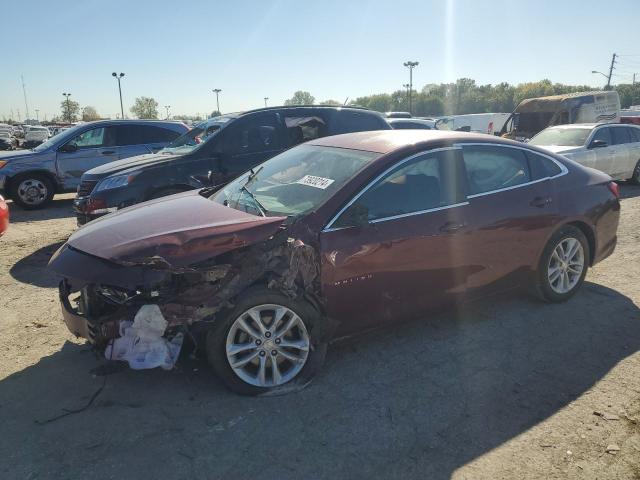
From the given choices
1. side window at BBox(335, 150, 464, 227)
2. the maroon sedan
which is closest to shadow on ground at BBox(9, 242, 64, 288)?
the maroon sedan

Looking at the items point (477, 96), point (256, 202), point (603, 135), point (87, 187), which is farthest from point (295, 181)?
point (477, 96)

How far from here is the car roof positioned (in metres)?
3.86

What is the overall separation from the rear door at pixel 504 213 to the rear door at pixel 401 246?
0.14 metres

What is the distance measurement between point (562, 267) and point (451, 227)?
4.94 feet

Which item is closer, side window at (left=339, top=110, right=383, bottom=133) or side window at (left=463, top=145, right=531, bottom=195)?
side window at (left=463, top=145, right=531, bottom=195)

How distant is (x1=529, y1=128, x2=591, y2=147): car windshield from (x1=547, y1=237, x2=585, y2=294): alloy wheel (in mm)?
7162

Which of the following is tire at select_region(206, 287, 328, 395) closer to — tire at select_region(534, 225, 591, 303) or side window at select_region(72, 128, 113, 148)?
tire at select_region(534, 225, 591, 303)

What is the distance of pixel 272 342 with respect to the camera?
3.23 m

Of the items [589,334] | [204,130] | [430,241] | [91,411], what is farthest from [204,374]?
[204,130]

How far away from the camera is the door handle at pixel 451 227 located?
376cm

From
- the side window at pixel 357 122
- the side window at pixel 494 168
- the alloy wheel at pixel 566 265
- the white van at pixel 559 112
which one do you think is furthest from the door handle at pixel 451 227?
the white van at pixel 559 112

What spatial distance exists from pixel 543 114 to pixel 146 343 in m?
17.9

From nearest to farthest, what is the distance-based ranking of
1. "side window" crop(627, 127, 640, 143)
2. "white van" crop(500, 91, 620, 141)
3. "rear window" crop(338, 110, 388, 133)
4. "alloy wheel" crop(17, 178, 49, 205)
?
"rear window" crop(338, 110, 388, 133)
"alloy wheel" crop(17, 178, 49, 205)
"side window" crop(627, 127, 640, 143)
"white van" crop(500, 91, 620, 141)

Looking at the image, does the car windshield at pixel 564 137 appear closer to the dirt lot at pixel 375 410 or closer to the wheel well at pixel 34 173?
the dirt lot at pixel 375 410
